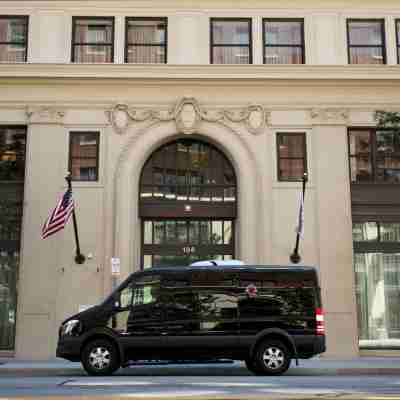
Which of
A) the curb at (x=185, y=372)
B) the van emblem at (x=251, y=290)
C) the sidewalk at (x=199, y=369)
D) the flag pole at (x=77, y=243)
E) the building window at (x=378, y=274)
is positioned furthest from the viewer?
the building window at (x=378, y=274)

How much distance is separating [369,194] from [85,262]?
33.0 ft

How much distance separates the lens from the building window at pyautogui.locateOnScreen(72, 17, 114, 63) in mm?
22188

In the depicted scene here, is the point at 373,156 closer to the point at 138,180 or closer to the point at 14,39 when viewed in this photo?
the point at 138,180

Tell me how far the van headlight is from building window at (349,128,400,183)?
37.9ft

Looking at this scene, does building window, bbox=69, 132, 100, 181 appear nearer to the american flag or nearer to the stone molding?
the stone molding

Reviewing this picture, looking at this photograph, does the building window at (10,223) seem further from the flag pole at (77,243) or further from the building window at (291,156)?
the building window at (291,156)

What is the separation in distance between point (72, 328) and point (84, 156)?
8.43 m

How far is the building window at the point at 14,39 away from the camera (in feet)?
72.6

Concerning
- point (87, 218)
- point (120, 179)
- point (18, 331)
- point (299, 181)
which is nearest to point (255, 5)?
point (299, 181)

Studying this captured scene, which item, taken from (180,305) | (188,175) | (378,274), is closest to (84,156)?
(188,175)

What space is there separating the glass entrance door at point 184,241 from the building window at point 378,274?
447 cm

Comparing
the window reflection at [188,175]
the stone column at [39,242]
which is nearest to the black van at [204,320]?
Result: the stone column at [39,242]

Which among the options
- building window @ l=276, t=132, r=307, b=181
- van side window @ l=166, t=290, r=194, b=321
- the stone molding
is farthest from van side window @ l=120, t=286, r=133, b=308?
the stone molding

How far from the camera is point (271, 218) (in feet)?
69.3
